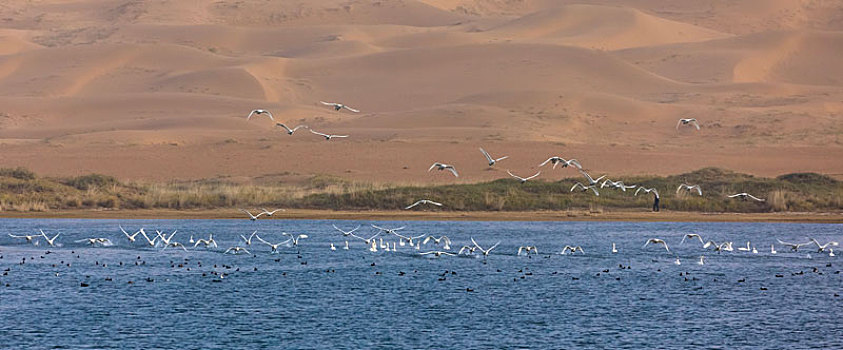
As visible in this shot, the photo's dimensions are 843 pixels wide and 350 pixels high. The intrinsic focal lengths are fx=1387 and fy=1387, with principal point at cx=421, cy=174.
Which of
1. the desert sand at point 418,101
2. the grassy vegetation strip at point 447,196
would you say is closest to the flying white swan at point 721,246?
the grassy vegetation strip at point 447,196

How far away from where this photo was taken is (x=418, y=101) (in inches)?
5546

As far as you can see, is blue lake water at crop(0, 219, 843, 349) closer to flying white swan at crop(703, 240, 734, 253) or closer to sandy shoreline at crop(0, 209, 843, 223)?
flying white swan at crop(703, 240, 734, 253)

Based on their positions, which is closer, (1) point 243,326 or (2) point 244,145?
(1) point 243,326

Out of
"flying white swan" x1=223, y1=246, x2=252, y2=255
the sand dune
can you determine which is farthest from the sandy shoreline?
the sand dune

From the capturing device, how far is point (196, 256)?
137ft

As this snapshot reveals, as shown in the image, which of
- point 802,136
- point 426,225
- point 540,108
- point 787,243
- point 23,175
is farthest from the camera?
point 540,108

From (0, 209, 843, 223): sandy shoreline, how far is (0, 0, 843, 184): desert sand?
1538 cm

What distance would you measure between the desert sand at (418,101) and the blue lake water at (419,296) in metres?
29.4

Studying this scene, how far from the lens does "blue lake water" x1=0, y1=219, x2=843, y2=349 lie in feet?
90.4

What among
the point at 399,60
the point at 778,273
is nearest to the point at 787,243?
the point at 778,273

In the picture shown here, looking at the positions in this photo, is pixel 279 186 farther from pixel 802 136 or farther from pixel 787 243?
pixel 802 136

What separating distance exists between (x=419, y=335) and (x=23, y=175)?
42.2 meters

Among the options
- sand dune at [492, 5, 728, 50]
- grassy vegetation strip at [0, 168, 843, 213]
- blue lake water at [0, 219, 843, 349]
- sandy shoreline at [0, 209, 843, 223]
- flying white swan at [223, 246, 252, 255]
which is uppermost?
sand dune at [492, 5, 728, 50]

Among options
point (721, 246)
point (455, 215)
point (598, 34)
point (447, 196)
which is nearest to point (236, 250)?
point (455, 215)
